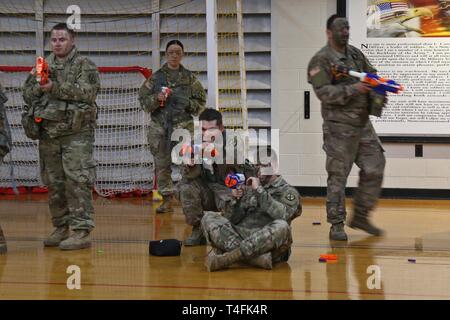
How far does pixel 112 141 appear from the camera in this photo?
10969mm

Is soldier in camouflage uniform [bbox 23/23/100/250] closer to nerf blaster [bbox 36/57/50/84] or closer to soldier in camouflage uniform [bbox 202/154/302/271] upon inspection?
nerf blaster [bbox 36/57/50/84]

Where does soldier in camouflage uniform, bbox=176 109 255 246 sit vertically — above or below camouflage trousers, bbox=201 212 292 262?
above

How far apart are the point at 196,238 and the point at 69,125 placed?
1446 millimetres

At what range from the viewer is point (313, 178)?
10.7m

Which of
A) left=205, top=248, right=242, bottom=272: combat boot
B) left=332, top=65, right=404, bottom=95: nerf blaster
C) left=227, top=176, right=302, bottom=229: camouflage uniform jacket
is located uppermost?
left=332, top=65, right=404, bottom=95: nerf blaster

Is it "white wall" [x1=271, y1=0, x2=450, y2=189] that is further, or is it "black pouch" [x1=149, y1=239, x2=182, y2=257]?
"white wall" [x1=271, y1=0, x2=450, y2=189]

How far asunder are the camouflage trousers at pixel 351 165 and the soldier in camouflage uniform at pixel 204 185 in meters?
1.13

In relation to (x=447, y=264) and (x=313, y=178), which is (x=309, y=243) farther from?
(x=313, y=178)

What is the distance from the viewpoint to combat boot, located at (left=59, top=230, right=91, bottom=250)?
6734 millimetres

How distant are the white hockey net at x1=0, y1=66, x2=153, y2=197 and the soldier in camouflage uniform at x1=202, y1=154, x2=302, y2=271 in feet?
16.2

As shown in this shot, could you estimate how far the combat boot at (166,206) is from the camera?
925cm

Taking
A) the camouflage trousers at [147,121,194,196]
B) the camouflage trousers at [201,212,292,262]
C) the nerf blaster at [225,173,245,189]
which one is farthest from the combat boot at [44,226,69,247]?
the camouflage trousers at [147,121,194,196]

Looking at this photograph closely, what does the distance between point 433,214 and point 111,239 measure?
375 centimetres

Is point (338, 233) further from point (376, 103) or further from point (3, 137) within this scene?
point (3, 137)
